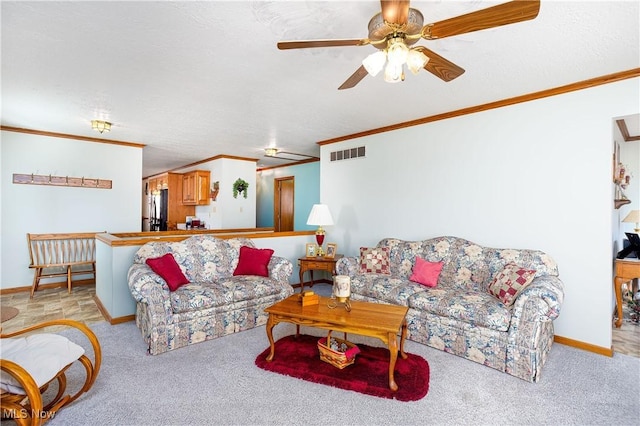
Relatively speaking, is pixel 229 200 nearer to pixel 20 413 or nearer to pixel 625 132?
pixel 20 413

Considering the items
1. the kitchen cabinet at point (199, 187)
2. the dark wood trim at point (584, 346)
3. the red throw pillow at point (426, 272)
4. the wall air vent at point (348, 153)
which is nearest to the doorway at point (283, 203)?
the kitchen cabinet at point (199, 187)

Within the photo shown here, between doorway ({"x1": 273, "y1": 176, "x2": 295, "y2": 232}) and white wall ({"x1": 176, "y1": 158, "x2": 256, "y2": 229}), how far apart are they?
1105mm

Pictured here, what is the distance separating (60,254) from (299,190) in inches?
186

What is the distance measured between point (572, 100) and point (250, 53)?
3134 mm

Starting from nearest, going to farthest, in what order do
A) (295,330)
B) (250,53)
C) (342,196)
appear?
1. (250,53)
2. (295,330)
3. (342,196)

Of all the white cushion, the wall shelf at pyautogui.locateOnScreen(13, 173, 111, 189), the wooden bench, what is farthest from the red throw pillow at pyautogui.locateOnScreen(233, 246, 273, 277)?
the wall shelf at pyautogui.locateOnScreen(13, 173, 111, 189)

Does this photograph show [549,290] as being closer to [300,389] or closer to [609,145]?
[609,145]

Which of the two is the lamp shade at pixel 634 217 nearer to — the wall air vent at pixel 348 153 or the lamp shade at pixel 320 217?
the wall air vent at pixel 348 153

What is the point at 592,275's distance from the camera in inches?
118

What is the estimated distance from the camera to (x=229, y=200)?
6887 mm

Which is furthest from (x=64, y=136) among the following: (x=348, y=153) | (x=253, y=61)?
(x=348, y=153)

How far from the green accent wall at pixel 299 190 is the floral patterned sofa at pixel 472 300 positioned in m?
3.09

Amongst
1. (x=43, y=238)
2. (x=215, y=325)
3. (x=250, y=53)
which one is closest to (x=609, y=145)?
(x=250, y=53)

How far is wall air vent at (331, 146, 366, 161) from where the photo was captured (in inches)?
196
